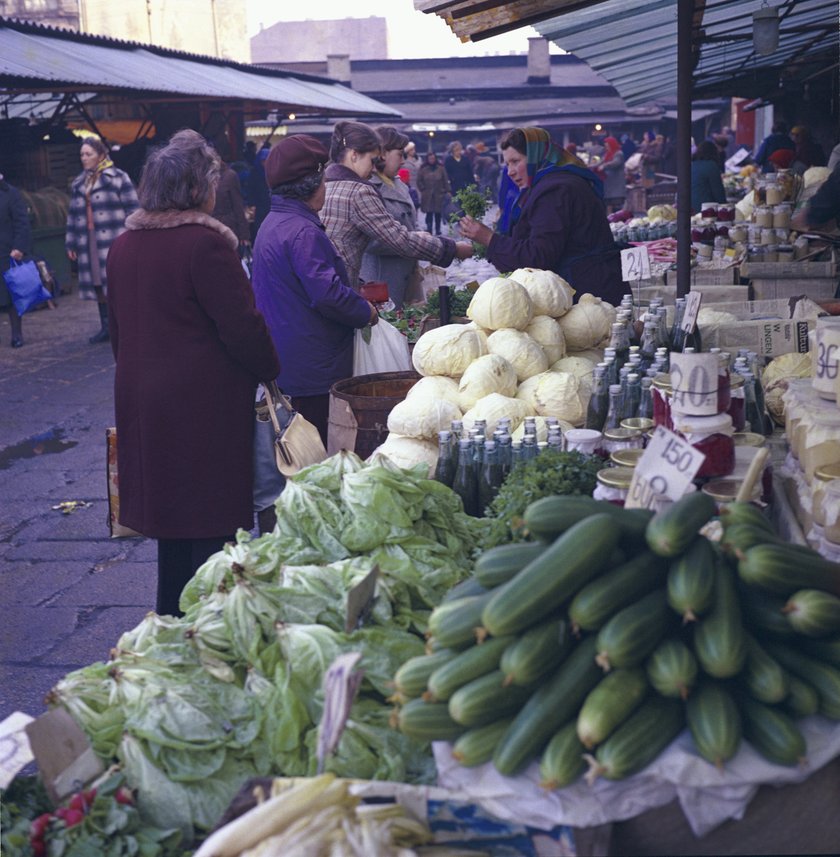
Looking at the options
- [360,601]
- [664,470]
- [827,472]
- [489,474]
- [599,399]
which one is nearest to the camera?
[664,470]

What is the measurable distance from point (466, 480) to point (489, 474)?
0.37 ft

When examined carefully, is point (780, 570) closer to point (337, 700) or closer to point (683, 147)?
point (337, 700)

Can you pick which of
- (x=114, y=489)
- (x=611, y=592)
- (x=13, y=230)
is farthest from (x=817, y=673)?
(x=13, y=230)

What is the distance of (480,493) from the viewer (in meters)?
3.45

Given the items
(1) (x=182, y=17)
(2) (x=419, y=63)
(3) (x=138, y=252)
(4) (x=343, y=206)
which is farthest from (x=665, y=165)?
(3) (x=138, y=252)

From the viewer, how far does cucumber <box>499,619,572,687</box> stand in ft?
5.85

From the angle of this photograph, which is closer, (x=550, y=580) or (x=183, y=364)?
(x=550, y=580)

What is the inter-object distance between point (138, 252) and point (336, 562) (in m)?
1.62

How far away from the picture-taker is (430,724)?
6.08 feet

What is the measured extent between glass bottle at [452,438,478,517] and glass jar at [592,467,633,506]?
0.89 m

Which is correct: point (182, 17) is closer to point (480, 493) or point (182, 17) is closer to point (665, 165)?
point (665, 165)

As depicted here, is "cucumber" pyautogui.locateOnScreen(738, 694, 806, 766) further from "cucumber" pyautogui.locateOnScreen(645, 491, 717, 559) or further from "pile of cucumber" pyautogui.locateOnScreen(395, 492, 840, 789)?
"cucumber" pyautogui.locateOnScreen(645, 491, 717, 559)

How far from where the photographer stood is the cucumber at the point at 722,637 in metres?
1.76

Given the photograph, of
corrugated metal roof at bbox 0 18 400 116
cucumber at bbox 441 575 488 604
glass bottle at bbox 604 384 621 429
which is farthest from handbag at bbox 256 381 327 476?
corrugated metal roof at bbox 0 18 400 116
